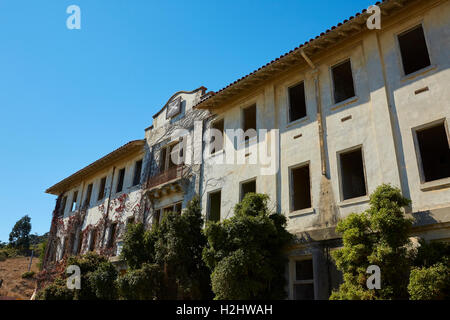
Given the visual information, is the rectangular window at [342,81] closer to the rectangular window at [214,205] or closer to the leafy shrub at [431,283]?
the rectangular window at [214,205]

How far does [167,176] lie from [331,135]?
29.6ft

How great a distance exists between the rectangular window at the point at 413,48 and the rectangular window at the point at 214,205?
8.66 m

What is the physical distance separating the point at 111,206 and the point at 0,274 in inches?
1004

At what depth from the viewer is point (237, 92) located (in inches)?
636

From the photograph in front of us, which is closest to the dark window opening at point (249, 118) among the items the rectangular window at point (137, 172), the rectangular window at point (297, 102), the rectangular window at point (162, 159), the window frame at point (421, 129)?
the rectangular window at point (297, 102)

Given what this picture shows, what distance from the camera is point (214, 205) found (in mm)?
16422

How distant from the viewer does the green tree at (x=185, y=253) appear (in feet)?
41.0

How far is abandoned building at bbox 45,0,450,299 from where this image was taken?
10195mm

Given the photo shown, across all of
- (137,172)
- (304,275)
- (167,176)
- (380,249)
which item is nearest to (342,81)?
(304,275)

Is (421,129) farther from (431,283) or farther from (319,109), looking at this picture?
(431,283)

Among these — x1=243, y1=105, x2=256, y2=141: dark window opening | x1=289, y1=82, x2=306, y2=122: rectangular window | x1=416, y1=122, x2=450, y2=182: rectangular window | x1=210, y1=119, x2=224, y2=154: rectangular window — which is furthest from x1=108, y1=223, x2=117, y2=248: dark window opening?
x1=416, y1=122, x2=450, y2=182: rectangular window

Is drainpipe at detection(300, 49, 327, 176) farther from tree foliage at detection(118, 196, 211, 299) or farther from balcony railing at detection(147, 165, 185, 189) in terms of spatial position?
balcony railing at detection(147, 165, 185, 189)

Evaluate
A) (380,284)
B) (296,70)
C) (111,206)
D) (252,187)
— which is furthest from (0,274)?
(380,284)

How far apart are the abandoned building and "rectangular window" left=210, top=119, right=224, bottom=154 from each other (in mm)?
66
